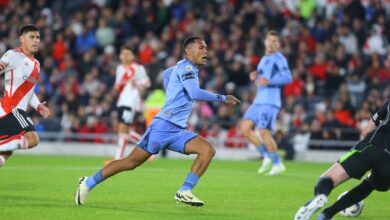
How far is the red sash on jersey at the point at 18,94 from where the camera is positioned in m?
12.0

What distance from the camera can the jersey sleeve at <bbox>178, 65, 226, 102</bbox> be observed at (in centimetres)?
1062

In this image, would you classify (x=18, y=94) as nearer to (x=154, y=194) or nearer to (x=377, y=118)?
(x=154, y=194)

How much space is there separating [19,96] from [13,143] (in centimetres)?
79

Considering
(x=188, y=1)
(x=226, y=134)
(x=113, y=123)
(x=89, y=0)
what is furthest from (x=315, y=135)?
(x=89, y=0)

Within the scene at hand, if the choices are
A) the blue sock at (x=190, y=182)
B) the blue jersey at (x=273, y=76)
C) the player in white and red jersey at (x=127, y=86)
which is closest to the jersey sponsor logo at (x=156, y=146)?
the blue sock at (x=190, y=182)

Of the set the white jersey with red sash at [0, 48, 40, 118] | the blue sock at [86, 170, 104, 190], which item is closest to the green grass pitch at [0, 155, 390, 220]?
the blue sock at [86, 170, 104, 190]

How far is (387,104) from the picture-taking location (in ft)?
30.4

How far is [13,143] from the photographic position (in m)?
11.7

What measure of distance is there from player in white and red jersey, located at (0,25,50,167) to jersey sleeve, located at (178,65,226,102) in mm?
2453

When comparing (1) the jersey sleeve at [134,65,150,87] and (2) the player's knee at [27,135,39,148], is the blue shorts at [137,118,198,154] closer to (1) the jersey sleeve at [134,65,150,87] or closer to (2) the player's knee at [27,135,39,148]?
(2) the player's knee at [27,135,39,148]

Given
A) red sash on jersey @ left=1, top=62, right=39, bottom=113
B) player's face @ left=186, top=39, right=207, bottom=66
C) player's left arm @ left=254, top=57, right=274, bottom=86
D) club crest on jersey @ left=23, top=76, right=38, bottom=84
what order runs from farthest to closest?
player's left arm @ left=254, top=57, right=274, bottom=86 < club crest on jersey @ left=23, top=76, right=38, bottom=84 < red sash on jersey @ left=1, top=62, right=39, bottom=113 < player's face @ left=186, top=39, right=207, bottom=66

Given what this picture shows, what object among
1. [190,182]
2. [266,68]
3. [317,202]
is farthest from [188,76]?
[266,68]

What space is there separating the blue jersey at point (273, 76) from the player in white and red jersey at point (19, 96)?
242 inches

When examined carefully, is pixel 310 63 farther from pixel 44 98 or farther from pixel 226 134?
pixel 44 98
